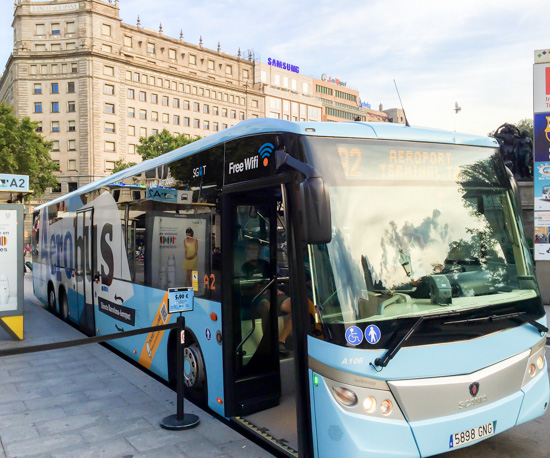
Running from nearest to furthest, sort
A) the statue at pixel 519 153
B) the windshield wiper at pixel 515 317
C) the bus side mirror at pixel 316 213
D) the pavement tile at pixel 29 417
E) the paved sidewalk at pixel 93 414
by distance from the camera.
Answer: the bus side mirror at pixel 316 213
the windshield wiper at pixel 515 317
the paved sidewalk at pixel 93 414
the pavement tile at pixel 29 417
the statue at pixel 519 153

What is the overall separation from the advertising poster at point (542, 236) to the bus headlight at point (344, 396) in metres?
11.3

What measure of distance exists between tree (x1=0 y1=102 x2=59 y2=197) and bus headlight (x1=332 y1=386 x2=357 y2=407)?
129ft

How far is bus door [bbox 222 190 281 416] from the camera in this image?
5.02 metres

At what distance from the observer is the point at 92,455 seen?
464cm

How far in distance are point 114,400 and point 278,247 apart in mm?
2802

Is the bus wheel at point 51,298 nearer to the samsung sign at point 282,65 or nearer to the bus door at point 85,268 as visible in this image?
the bus door at point 85,268

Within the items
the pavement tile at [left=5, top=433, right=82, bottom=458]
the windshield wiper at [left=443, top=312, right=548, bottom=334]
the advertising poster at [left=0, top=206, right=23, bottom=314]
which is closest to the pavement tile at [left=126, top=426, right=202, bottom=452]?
the pavement tile at [left=5, top=433, right=82, bottom=458]

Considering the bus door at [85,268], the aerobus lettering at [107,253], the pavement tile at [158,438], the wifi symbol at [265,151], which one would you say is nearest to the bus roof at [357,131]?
the wifi symbol at [265,151]

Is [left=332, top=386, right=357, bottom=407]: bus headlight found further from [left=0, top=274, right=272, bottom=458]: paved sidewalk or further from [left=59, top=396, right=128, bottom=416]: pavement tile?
[left=59, top=396, right=128, bottom=416]: pavement tile

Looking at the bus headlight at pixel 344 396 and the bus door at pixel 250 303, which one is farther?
the bus door at pixel 250 303

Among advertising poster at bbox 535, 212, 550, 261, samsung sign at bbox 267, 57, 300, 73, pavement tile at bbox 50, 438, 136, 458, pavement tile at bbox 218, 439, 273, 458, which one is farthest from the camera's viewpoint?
samsung sign at bbox 267, 57, 300, 73

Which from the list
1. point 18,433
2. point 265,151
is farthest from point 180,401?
point 265,151

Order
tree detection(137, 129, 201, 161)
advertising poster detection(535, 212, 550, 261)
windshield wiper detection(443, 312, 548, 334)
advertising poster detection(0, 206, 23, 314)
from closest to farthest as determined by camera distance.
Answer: windshield wiper detection(443, 312, 548, 334) → advertising poster detection(0, 206, 23, 314) → advertising poster detection(535, 212, 550, 261) → tree detection(137, 129, 201, 161)

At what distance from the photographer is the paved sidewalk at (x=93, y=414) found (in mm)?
4742
